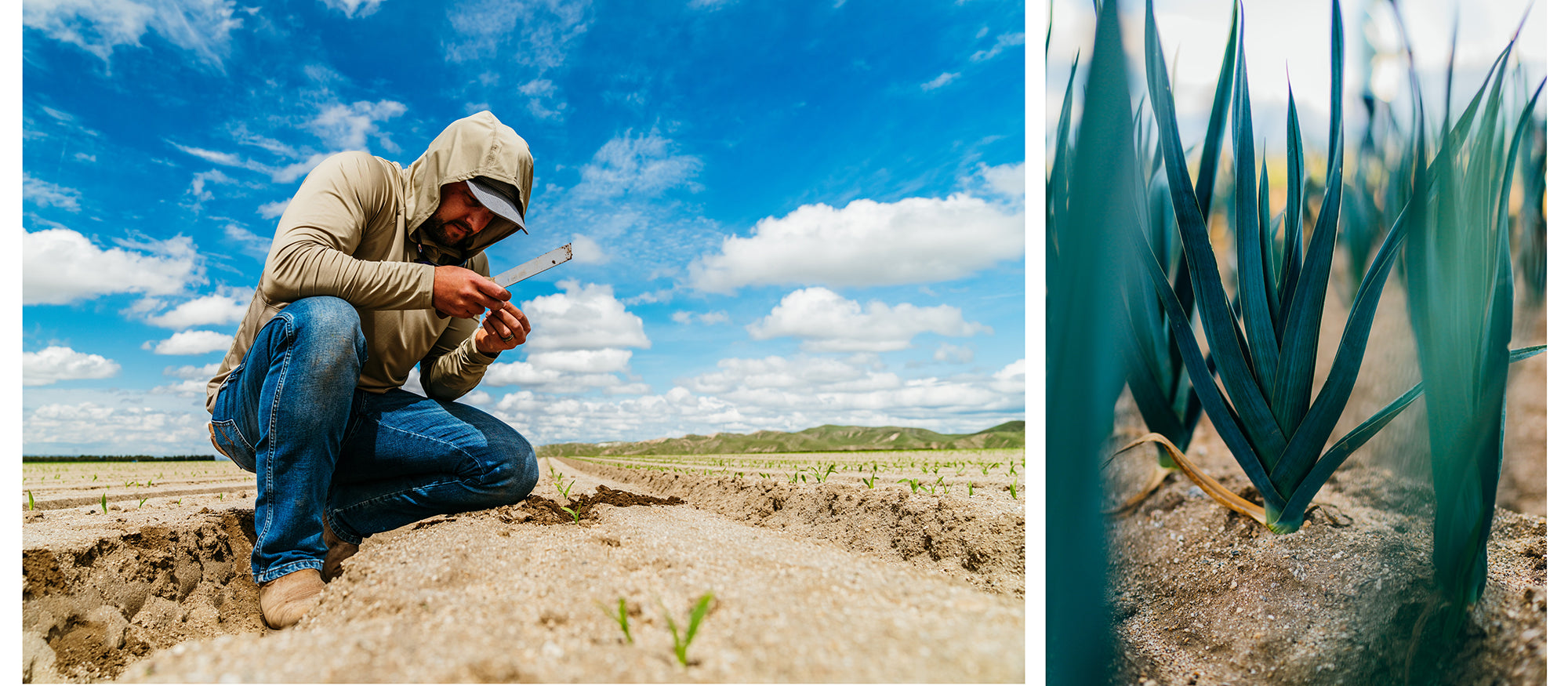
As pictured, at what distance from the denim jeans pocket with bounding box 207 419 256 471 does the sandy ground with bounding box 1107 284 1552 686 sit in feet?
6.73

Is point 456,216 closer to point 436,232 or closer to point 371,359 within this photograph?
point 436,232

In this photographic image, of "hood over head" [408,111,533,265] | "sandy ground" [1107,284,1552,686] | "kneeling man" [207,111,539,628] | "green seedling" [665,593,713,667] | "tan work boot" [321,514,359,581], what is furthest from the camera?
"hood over head" [408,111,533,265]

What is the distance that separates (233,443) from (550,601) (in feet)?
4.19

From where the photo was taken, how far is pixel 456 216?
1710 millimetres

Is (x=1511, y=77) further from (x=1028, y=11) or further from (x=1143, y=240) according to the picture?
(x=1028, y=11)

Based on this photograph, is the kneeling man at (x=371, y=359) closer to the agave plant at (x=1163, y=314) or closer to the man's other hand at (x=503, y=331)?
the man's other hand at (x=503, y=331)

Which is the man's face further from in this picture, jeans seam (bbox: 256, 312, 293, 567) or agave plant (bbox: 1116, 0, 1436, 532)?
agave plant (bbox: 1116, 0, 1436, 532)

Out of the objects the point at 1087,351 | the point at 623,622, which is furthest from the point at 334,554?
the point at 1087,351

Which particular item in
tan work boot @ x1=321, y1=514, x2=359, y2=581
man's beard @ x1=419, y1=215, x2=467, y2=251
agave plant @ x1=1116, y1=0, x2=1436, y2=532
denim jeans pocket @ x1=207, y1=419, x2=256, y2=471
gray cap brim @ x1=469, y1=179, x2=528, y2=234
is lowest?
tan work boot @ x1=321, y1=514, x2=359, y2=581

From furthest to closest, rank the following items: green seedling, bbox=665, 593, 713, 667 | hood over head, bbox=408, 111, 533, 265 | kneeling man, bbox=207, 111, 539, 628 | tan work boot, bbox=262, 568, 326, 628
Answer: hood over head, bbox=408, 111, 533, 265, kneeling man, bbox=207, 111, 539, 628, tan work boot, bbox=262, 568, 326, 628, green seedling, bbox=665, 593, 713, 667

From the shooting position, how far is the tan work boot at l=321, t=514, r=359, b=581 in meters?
1.52

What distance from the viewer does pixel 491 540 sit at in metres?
1.30

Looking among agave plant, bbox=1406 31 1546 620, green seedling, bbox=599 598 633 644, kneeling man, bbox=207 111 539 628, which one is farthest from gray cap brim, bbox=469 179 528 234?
agave plant, bbox=1406 31 1546 620
